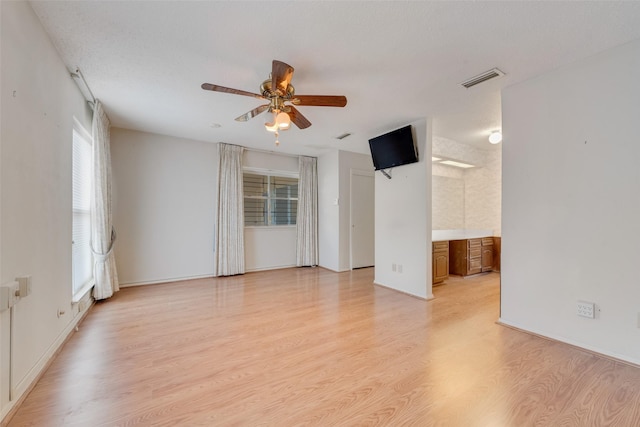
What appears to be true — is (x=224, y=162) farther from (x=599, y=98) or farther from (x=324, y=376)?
(x=599, y=98)

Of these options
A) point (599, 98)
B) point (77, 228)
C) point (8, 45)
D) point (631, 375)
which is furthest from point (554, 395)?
point (77, 228)

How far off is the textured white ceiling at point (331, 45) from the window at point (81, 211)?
599 mm

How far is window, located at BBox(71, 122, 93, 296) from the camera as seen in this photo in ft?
9.45

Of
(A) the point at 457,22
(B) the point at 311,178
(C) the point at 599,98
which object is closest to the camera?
(A) the point at 457,22

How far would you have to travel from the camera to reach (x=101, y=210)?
328cm

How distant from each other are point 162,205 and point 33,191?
2770mm

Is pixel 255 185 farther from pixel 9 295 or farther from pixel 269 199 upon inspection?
pixel 9 295

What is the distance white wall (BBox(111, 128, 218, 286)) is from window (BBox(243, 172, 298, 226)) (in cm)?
71

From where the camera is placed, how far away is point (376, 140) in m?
4.14

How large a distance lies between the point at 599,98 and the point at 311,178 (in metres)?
4.43

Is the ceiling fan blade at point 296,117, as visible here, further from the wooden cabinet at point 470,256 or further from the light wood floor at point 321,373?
the wooden cabinet at point 470,256

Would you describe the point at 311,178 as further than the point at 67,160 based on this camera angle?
Yes

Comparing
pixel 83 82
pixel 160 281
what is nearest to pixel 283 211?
pixel 160 281

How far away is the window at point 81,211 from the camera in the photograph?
2879 millimetres
